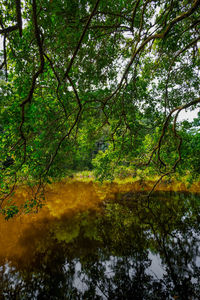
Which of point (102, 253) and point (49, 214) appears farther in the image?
point (49, 214)

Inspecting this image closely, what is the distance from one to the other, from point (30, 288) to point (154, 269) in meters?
3.57

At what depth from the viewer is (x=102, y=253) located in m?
5.62

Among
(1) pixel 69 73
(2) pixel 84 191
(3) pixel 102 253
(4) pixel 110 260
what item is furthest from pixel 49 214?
(1) pixel 69 73

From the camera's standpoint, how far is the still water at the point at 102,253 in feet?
13.5

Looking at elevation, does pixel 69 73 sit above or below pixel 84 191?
above

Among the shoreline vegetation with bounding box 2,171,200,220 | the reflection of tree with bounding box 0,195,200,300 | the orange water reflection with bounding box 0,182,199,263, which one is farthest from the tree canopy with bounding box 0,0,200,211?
the shoreline vegetation with bounding box 2,171,200,220

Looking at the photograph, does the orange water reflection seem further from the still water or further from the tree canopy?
the tree canopy

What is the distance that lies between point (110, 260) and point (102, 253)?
44 cm

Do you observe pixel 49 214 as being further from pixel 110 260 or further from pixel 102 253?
pixel 110 260

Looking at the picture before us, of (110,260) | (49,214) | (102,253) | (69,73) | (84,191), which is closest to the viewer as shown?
(69,73)

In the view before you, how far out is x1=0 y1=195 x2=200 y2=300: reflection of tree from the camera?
13.3ft

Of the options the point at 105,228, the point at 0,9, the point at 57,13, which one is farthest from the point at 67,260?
the point at 0,9

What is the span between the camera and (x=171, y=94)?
6000mm

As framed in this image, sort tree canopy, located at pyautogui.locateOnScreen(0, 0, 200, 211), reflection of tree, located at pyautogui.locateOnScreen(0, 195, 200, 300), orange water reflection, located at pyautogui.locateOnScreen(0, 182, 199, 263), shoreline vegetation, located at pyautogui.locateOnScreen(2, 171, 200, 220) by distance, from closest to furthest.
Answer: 1. tree canopy, located at pyautogui.locateOnScreen(0, 0, 200, 211)
2. reflection of tree, located at pyautogui.locateOnScreen(0, 195, 200, 300)
3. orange water reflection, located at pyautogui.locateOnScreen(0, 182, 199, 263)
4. shoreline vegetation, located at pyautogui.locateOnScreen(2, 171, 200, 220)
